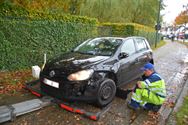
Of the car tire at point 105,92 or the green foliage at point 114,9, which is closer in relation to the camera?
the car tire at point 105,92

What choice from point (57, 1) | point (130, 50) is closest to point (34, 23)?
point (57, 1)

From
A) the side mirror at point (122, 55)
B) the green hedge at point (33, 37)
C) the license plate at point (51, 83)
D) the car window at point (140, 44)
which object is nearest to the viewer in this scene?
the license plate at point (51, 83)

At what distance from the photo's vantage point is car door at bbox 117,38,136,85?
488 centimetres

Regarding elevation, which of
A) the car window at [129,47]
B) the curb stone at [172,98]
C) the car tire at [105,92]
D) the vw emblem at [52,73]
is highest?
the car window at [129,47]

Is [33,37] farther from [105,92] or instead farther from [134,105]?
[134,105]

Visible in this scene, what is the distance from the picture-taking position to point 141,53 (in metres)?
5.97

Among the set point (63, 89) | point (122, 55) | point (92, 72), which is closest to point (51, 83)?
point (63, 89)

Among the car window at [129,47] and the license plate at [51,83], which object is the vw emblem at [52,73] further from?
the car window at [129,47]

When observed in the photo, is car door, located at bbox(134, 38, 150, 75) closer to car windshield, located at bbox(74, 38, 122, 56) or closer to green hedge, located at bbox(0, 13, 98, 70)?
car windshield, located at bbox(74, 38, 122, 56)

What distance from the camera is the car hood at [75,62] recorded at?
4045mm

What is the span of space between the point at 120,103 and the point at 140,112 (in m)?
0.57

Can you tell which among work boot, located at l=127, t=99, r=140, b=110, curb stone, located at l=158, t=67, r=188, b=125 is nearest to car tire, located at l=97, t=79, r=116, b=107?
work boot, located at l=127, t=99, r=140, b=110

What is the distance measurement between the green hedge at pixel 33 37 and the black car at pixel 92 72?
232 cm

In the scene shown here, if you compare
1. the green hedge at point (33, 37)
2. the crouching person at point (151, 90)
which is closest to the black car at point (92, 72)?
the crouching person at point (151, 90)
